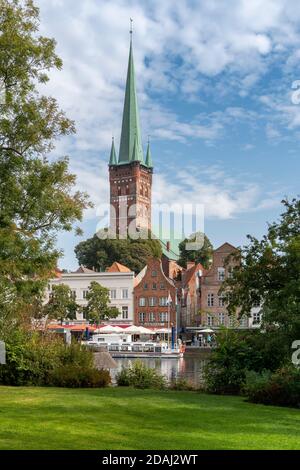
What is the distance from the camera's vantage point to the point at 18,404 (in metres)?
16.7

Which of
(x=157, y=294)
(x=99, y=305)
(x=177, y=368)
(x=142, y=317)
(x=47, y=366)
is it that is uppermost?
(x=157, y=294)

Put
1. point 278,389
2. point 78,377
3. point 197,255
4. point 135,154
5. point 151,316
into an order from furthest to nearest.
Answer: point 135,154 < point 197,255 < point 151,316 < point 78,377 < point 278,389

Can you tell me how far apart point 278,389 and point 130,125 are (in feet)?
477

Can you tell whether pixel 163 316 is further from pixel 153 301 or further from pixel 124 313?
pixel 124 313

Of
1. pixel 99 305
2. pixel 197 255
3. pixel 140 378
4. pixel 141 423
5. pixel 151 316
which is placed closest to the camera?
pixel 141 423

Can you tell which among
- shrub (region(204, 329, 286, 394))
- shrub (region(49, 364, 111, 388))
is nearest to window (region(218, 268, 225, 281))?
shrub (region(49, 364, 111, 388))

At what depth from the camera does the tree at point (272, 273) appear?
2261cm

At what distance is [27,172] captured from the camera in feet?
61.2

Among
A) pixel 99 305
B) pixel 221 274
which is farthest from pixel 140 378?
pixel 221 274

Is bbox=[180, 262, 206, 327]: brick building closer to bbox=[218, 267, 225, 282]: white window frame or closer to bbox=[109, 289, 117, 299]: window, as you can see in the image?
bbox=[218, 267, 225, 282]: white window frame

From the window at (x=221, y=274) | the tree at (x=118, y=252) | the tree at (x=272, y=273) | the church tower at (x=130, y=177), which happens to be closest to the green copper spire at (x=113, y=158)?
the church tower at (x=130, y=177)

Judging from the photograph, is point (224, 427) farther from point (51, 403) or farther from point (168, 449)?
point (51, 403)

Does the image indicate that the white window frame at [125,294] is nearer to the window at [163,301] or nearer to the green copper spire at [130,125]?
the window at [163,301]

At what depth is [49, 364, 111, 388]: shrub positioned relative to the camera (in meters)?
23.1
